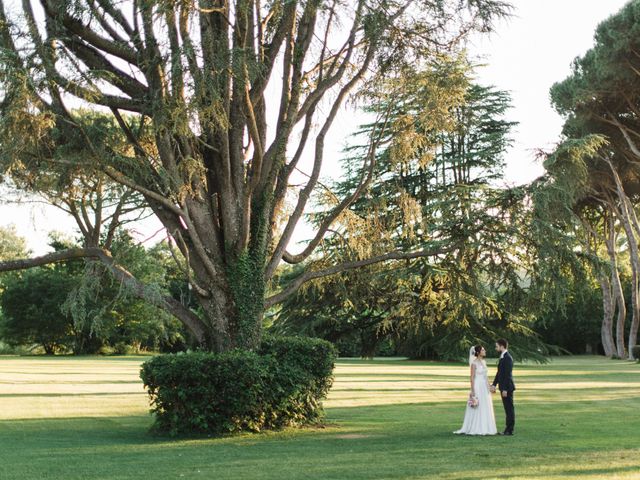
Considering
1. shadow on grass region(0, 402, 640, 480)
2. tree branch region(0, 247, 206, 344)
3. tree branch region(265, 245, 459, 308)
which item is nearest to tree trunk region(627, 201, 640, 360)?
shadow on grass region(0, 402, 640, 480)

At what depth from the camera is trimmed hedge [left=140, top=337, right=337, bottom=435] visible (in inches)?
A: 467

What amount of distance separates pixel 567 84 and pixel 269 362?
27422 millimetres

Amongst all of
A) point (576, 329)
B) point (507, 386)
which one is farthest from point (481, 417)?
point (576, 329)

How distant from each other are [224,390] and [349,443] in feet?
6.66

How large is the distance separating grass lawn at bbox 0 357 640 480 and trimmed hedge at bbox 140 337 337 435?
36 centimetres

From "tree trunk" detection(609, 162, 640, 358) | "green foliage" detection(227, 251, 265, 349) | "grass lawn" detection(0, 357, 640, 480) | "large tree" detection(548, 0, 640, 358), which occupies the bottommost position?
"grass lawn" detection(0, 357, 640, 480)

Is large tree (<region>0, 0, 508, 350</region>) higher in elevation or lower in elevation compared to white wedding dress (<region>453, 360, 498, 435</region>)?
higher

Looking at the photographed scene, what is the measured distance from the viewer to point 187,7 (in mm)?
11969

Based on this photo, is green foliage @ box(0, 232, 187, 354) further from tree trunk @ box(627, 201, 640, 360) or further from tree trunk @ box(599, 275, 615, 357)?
tree trunk @ box(627, 201, 640, 360)

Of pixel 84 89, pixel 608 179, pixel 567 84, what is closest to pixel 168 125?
pixel 84 89

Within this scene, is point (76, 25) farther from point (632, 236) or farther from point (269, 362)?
point (632, 236)

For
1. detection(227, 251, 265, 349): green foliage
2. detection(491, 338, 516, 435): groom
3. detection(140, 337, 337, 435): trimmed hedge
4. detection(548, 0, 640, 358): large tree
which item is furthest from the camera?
detection(548, 0, 640, 358): large tree

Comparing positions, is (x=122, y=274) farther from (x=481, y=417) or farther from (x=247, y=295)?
(x=481, y=417)

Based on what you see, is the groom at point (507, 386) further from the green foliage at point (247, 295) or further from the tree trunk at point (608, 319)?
the tree trunk at point (608, 319)
